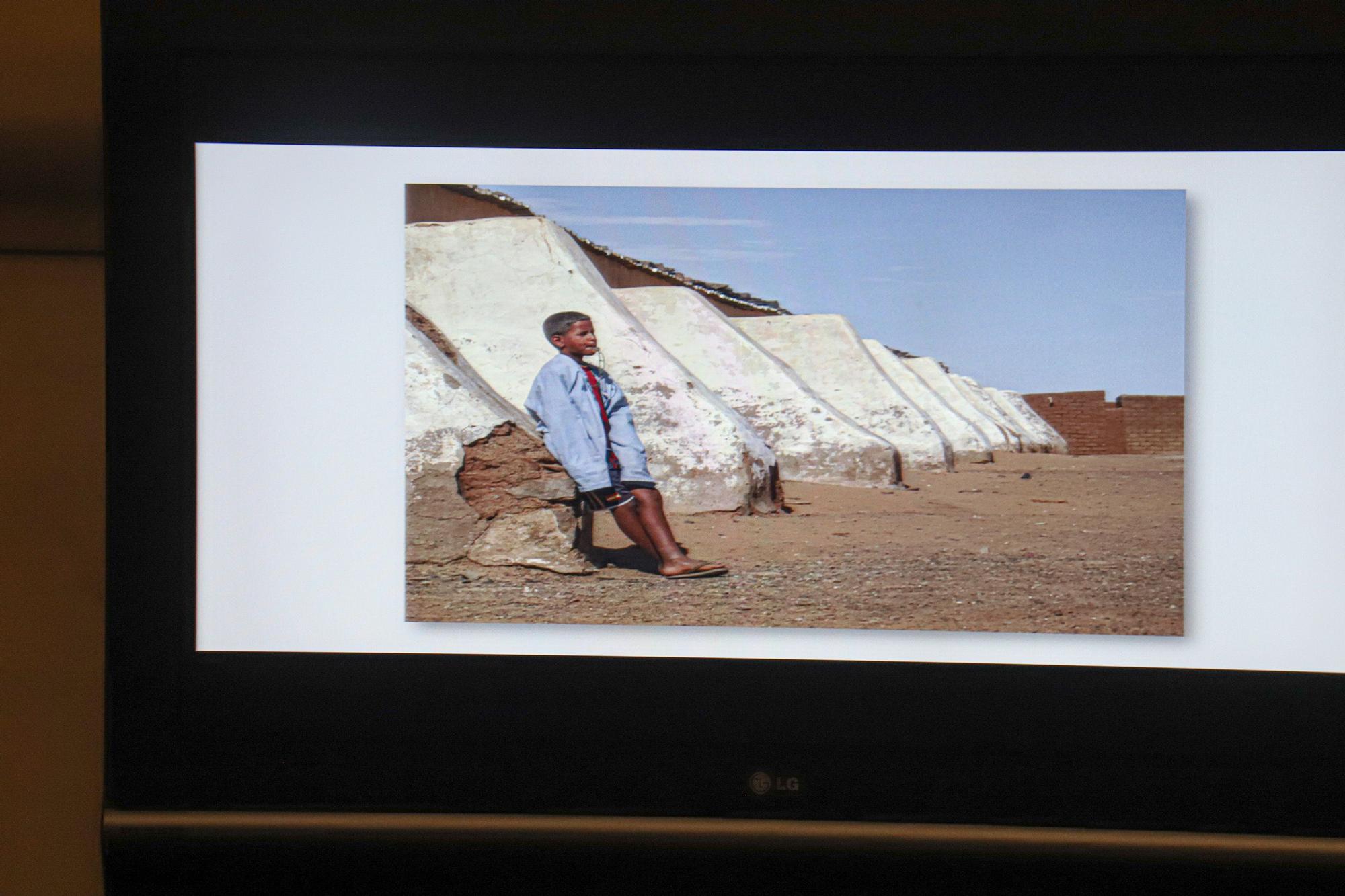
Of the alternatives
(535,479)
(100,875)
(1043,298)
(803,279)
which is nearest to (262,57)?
(535,479)

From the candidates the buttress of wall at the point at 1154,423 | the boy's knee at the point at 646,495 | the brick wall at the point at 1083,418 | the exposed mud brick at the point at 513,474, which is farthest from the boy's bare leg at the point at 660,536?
the buttress of wall at the point at 1154,423

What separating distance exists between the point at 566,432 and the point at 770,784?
1.93 feet

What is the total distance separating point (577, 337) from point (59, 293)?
2.95 feet

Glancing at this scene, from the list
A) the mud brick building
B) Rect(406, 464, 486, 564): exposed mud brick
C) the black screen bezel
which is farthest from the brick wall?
Rect(406, 464, 486, 564): exposed mud brick

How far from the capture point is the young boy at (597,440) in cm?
122

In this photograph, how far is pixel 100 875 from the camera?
4.62 ft

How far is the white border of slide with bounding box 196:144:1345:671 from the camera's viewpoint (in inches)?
47.4

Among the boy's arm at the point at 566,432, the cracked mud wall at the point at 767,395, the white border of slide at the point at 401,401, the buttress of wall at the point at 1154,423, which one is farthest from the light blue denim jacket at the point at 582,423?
the buttress of wall at the point at 1154,423

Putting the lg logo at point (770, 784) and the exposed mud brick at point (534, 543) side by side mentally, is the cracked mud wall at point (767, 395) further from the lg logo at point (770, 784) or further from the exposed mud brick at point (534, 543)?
the lg logo at point (770, 784)

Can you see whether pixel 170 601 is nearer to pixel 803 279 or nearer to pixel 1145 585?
pixel 803 279

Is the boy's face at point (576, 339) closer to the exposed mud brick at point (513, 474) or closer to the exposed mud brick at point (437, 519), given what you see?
the exposed mud brick at point (513, 474)

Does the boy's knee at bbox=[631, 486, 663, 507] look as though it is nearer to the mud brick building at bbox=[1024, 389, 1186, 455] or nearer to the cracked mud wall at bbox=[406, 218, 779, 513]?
the cracked mud wall at bbox=[406, 218, 779, 513]

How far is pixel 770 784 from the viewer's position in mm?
1227

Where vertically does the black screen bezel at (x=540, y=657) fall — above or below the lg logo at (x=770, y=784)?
above
